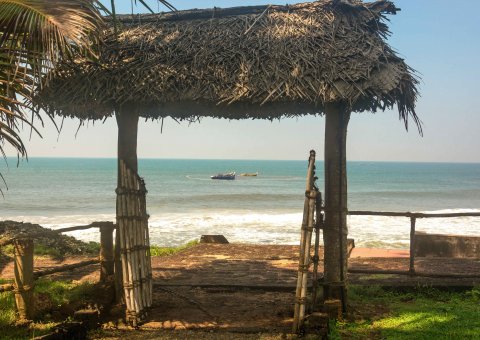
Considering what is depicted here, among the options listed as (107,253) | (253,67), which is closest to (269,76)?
(253,67)

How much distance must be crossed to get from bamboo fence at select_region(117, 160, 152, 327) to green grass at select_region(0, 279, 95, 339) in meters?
0.80

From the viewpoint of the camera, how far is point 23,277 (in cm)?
541

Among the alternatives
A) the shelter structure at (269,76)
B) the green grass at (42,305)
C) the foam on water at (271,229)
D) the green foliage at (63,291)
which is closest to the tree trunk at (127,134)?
the shelter structure at (269,76)

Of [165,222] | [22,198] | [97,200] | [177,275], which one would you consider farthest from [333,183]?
[22,198]

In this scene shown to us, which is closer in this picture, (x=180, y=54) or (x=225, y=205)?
(x=180, y=54)

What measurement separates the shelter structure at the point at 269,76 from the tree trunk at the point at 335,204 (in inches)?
0.5

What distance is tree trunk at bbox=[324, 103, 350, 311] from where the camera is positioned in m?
5.92

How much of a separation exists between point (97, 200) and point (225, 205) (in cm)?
1340

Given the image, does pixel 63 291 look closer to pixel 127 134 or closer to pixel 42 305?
pixel 42 305

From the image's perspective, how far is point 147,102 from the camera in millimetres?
→ 5922

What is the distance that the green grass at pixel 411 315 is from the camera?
17.3 ft

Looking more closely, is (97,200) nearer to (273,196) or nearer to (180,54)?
(273,196)

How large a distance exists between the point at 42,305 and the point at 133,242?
1.37m

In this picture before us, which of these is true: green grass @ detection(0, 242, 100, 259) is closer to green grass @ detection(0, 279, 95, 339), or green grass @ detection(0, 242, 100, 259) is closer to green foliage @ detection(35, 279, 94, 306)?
green foliage @ detection(35, 279, 94, 306)
